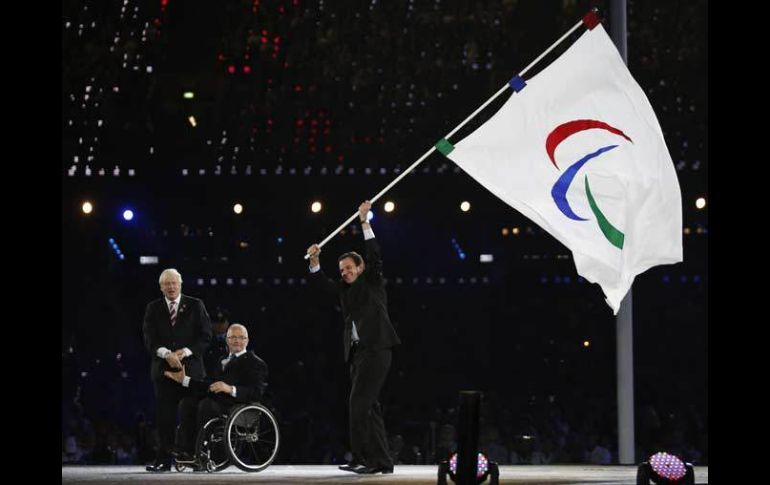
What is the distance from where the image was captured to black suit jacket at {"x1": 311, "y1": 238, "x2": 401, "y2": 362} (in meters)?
11.1

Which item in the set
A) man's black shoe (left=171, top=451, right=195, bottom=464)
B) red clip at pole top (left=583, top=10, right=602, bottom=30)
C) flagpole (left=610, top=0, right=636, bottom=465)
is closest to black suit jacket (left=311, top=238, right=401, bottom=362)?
man's black shoe (left=171, top=451, right=195, bottom=464)

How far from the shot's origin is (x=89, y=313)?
1945cm

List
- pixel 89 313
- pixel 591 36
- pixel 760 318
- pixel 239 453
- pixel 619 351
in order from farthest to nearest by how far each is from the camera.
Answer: pixel 89 313
pixel 619 351
pixel 239 453
pixel 591 36
pixel 760 318

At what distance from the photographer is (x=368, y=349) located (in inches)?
438

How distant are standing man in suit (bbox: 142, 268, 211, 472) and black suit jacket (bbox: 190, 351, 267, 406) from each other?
0.84 feet

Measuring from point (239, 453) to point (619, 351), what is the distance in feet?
14.0

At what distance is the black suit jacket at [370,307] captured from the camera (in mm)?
11102

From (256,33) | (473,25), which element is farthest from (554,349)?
(256,33)

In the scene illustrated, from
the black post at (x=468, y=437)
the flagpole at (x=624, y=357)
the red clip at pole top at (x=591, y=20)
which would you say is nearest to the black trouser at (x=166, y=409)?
the red clip at pole top at (x=591, y=20)

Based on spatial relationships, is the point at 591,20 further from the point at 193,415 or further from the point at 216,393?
the point at 193,415

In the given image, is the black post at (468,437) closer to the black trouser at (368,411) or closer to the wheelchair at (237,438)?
the black trouser at (368,411)

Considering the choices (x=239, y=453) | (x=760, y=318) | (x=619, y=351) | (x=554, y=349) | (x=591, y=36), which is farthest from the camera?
(x=554, y=349)

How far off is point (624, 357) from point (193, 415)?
4466 millimetres

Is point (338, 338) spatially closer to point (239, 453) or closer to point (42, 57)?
point (239, 453)
